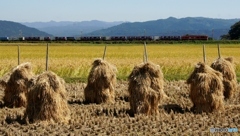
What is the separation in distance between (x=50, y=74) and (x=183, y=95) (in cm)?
770

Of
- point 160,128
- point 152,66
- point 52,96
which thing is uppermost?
point 152,66

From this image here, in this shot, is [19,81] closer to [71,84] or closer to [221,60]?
[71,84]

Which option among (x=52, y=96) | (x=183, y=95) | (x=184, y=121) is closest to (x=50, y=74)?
(x=52, y=96)

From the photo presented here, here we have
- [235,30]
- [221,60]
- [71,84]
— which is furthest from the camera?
[235,30]

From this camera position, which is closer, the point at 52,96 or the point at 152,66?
the point at 52,96

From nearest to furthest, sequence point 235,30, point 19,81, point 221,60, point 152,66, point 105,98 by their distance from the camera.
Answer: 1. point 152,66
2. point 19,81
3. point 105,98
4. point 221,60
5. point 235,30

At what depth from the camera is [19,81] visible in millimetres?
15812

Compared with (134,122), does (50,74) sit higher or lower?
higher

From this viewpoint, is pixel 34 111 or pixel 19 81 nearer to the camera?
pixel 34 111

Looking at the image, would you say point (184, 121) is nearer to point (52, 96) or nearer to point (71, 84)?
point (52, 96)

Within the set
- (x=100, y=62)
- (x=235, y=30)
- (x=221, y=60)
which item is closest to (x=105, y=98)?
(x=100, y=62)

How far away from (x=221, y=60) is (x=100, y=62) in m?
5.46

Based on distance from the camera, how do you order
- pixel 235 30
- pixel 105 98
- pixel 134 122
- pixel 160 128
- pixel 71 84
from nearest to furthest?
1. pixel 160 128
2. pixel 134 122
3. pixel 105 98
4. pixel 71 84
5. pixel 235 30

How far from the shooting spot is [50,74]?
13.3m
